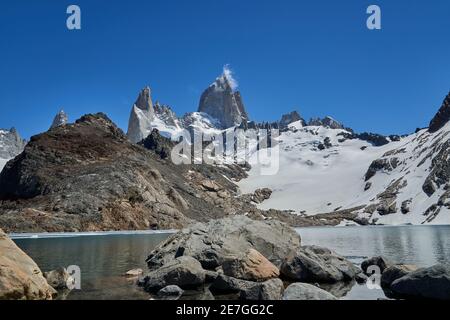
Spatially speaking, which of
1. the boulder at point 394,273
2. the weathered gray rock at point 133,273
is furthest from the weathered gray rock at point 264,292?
the weathered gray rock at point 133,273

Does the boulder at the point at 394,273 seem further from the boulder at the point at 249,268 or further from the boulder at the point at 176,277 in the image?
the boulder at the point at 176,277

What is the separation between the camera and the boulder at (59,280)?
89.0ft

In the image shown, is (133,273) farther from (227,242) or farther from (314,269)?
(314,269)

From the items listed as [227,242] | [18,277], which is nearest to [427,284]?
[227,242]

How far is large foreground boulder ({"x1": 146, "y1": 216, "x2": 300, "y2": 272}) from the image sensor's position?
3596cm

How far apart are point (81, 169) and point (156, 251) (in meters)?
115

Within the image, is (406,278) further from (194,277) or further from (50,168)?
(50,168)

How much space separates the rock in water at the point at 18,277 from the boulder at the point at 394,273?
21217 millimetres

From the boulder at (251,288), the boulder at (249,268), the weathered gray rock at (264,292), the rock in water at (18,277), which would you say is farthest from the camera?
the boulder at (249,268)

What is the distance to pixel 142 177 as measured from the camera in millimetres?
153750

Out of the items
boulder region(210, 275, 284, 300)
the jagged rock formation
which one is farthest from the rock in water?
the jagged rock formation

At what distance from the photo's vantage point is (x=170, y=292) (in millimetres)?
25375

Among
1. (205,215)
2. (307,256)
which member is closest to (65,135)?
(205,215)

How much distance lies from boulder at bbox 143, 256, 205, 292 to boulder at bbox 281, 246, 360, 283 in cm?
699
